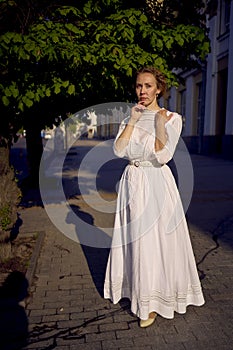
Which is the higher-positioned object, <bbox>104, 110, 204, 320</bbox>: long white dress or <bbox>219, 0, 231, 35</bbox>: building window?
<bbox>219, 0, 231, 35</bbox>: building window

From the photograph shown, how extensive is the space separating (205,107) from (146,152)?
21018mm

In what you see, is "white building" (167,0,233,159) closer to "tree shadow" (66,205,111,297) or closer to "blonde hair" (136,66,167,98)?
"tree shadow" (66,205,111,297)

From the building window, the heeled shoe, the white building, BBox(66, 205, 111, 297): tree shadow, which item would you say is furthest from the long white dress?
the building window

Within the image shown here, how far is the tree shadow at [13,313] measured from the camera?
271 cm

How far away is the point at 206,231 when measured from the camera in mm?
5711

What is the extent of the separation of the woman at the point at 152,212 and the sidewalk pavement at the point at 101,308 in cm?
20

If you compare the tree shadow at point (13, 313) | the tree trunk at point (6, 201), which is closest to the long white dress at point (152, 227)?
the tree shadow at point (13, 313)

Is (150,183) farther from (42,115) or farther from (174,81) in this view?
(42,115)

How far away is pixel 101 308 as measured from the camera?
10.6 feet

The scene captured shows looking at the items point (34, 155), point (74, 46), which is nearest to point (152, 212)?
point (74, 46)

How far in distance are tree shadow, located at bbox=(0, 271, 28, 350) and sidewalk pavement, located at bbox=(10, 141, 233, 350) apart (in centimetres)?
8

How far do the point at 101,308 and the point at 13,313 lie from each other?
0.87 meters

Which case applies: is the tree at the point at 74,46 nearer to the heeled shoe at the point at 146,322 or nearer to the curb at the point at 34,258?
the curb at the point at 34,258

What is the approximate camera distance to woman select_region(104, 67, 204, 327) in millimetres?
2643
